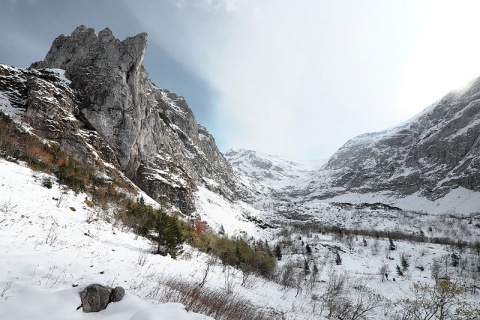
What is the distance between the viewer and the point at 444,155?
199 m

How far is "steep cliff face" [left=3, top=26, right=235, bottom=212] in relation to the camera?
1212 inches

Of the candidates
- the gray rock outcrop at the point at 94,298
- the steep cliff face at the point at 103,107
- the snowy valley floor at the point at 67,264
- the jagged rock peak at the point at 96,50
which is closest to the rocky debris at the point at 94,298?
the gray rock outcrop at the point at 94,298

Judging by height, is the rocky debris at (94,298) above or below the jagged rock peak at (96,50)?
below

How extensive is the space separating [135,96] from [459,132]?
246 m

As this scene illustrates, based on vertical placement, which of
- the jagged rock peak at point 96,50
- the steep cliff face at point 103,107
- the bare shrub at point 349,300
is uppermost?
the jagged rock peak at point 96,50

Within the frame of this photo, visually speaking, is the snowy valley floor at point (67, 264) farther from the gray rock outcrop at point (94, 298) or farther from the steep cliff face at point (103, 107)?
the steep cliff face at point (103, 107)

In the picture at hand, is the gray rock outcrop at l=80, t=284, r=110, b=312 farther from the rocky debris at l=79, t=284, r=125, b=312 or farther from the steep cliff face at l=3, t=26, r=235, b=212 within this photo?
the steep cliff face at l=3, t=26, r=235, b=212

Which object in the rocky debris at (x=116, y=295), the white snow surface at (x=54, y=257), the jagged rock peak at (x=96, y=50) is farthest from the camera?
the jagged rock peak at (x=96, y=50)

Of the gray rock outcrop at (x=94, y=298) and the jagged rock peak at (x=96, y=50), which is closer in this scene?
the gray rock outcrop at (x=94, y=298)

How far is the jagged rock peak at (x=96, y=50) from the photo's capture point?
4525 centimetres

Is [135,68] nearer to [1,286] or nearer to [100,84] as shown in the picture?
[100,84]

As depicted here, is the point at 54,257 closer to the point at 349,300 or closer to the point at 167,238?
the point at 167,238

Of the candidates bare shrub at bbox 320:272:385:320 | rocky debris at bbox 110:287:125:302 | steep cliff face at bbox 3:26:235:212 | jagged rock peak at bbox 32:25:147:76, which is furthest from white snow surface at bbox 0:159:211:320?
jagged rock peak at bbox 32:25:147:76

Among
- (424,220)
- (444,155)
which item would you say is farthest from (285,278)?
(444,155)
